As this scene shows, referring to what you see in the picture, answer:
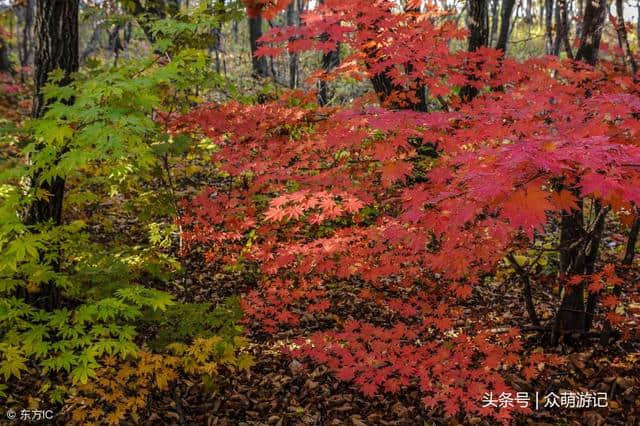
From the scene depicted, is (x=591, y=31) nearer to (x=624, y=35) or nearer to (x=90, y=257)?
(x=624, y=35)

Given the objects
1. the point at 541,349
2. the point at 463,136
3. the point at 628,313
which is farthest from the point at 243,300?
the point at 628,313

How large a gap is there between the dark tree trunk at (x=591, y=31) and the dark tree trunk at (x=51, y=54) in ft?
17.8

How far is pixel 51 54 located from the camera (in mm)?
4539

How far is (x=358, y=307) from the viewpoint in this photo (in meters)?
6.54

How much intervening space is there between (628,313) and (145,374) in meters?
6.01

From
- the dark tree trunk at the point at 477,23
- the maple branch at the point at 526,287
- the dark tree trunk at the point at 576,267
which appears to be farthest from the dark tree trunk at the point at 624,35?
Result: the maple branch at the point at 526,287

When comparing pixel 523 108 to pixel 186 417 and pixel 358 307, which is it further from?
pixel 186 417

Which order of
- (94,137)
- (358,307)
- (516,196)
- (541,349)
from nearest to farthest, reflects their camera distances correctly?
(516,196) → (94,137) → (541,349) → (358,307)

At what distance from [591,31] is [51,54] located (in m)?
5.71

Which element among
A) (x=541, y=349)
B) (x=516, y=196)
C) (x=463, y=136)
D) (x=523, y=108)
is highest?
(x=523, y=108)

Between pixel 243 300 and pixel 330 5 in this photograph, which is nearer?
pixel 330 5

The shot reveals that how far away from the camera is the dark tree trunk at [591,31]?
15.6ft
